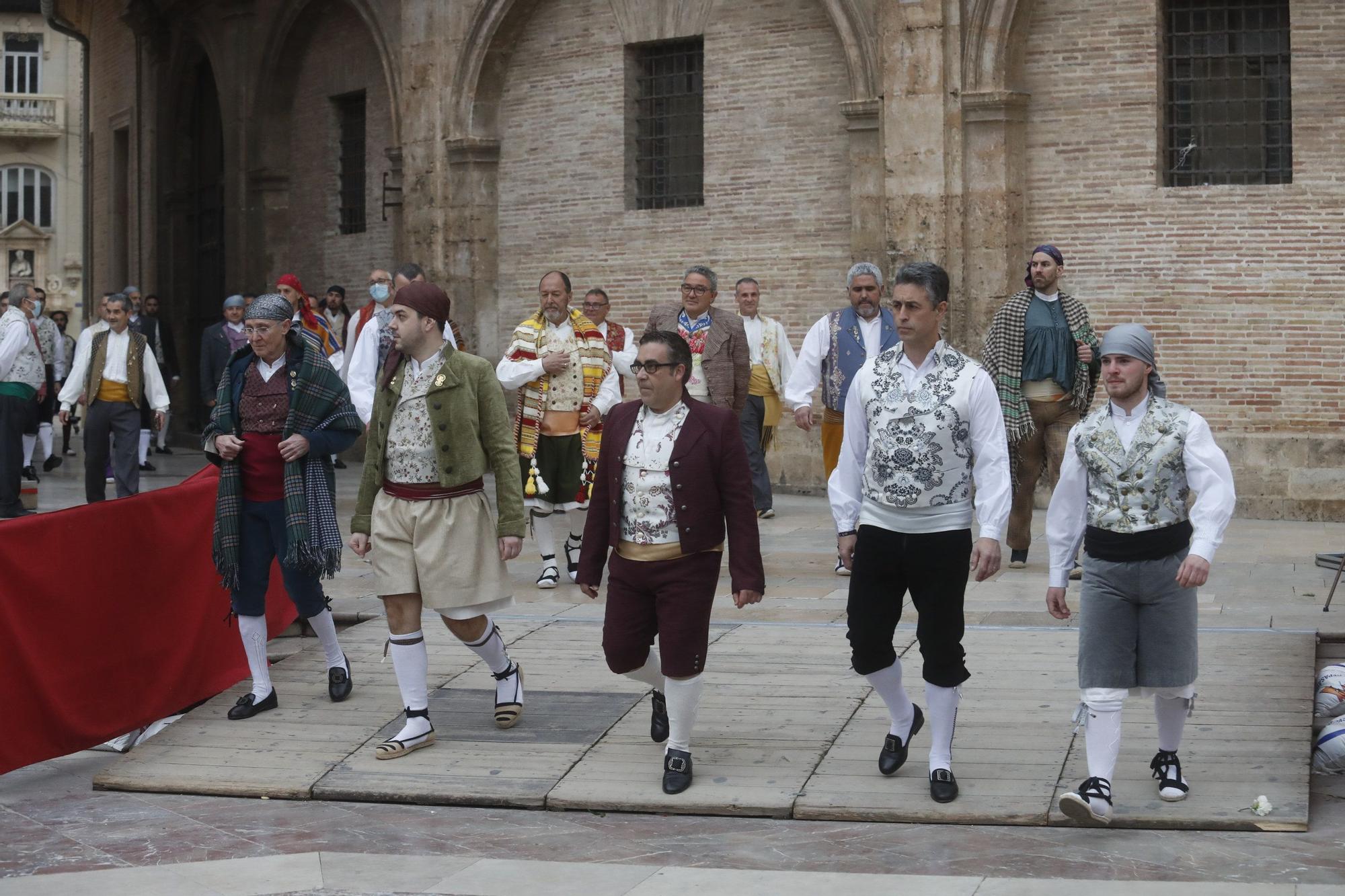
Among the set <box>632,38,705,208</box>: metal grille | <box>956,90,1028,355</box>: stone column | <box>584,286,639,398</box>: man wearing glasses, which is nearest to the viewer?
<box>584,286,639,398</box>: man wearing glasses

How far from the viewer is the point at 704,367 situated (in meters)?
11.1

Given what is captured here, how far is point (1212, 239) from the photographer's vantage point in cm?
1425

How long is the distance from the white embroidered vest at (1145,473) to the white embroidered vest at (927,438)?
0.48m

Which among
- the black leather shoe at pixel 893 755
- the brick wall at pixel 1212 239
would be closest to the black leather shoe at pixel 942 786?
the black leather shoe at pixel 893 755

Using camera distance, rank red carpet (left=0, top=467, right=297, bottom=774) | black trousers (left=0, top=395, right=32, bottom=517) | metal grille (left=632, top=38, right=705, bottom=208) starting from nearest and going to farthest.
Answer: red carpet (left=0, top=467, right=297, bottom=774) < black trousers (left=0, top=395, right=32, bottom=517) < metal grille (left=632, top=38, right=705, bottom=208)

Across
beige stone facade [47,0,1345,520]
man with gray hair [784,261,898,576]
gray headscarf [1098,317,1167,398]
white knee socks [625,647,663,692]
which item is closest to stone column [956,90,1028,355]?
beige stone facade [47,0,1345,520]

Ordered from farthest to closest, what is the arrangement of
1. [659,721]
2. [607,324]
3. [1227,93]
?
[1227,93]
[607,324]
[659,721]

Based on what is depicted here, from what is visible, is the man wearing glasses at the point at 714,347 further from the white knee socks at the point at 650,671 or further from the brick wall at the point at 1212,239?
the brick wall at the point at 1212,239

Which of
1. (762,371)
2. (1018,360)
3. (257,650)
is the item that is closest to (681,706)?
(257,650)

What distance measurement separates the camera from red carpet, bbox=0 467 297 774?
6.96m

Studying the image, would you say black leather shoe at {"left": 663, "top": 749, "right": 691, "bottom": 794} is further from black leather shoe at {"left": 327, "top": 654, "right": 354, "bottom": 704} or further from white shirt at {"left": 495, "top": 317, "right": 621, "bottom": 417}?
white shirt at {"left": 495, "top": 317, "right": 621, "bottom": 417}

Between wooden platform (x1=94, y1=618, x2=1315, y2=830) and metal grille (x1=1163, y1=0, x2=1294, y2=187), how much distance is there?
694cm

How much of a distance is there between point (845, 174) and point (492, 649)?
379 inches

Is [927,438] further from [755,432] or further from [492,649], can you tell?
[755,432]
